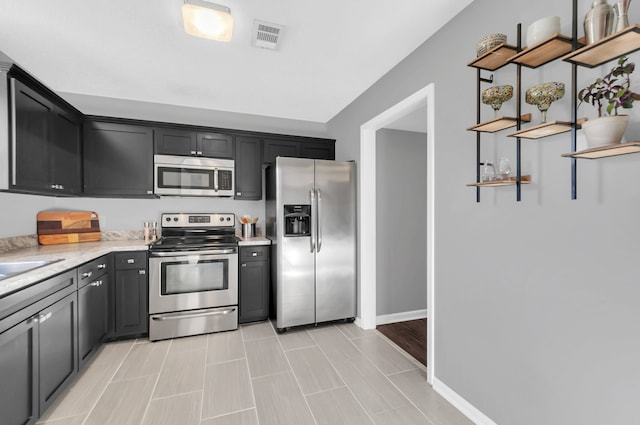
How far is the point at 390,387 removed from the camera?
219cm

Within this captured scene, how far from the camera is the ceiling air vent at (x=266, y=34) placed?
2.04 m

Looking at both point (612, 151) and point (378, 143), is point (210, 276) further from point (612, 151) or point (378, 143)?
point (612, 151)

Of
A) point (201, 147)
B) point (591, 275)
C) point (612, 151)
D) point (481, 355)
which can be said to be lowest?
point (481, 355)

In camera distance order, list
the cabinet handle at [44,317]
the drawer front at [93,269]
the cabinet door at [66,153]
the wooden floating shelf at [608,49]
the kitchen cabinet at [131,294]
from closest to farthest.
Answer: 1. the wooden floating shelf at [608,49]
2. the cabinet handle at [44,317]
3. the drawer front at [93,269]
4. the cabinet door at [66,153]
5. the kitchen cabinet at [131,294]

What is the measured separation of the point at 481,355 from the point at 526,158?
4.00 ft

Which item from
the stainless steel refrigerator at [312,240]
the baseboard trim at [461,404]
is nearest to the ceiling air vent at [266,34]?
the stainless steel refrigerator at [312,240]

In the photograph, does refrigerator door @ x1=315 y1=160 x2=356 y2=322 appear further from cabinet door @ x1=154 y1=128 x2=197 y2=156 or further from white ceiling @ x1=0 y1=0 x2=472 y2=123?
cabinet door @ x1=154 y1=128 x2=197 y2=156

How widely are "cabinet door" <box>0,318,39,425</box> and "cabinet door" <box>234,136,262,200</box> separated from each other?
7.63 feet

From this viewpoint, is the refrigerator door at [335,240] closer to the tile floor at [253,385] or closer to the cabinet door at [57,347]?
the tile floor at [253,385]

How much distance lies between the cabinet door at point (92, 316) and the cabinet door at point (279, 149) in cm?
218

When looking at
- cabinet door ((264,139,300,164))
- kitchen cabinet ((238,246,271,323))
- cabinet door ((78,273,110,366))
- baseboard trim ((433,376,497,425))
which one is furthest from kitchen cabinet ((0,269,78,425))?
baseboard trim ((433,376,497,425))

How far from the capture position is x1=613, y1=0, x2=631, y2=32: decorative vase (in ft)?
3.60

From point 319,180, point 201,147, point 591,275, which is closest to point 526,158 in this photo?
point 591,275

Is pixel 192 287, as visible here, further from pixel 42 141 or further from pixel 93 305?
pixel 42 141
